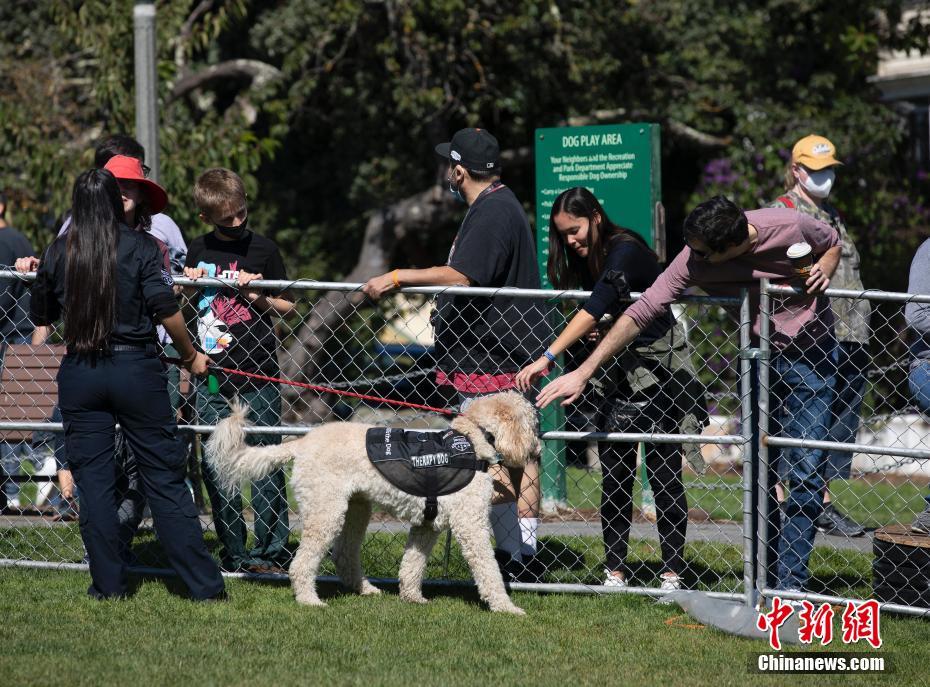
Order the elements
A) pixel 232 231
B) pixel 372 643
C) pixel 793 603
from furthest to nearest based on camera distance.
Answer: pixel 232 231 < pixel 793 603 < pixel 372 643

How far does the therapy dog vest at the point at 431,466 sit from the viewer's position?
4.93 m

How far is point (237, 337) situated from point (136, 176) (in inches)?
35.5

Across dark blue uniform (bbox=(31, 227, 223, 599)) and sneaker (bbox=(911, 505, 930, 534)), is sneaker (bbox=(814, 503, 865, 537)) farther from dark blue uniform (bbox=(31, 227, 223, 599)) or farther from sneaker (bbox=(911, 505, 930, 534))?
dark blue uniform (bbox=(31, 227, 223, 599))

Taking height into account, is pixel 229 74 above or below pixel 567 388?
above

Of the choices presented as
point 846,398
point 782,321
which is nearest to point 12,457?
point 782,321

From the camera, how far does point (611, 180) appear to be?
7.86m

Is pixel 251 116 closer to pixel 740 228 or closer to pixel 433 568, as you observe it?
pixel 433 568

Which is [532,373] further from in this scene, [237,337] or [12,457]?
[12,457]

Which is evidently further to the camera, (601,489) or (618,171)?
(618,171)

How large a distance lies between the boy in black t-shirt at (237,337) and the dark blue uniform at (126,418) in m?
0.47

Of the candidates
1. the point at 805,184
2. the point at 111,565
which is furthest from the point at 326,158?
the point at 111,565

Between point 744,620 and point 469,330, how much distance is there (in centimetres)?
178

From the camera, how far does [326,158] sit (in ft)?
50.2

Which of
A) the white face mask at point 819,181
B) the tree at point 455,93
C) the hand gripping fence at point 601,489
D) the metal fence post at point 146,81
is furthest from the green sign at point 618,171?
the tree at point 455,93
